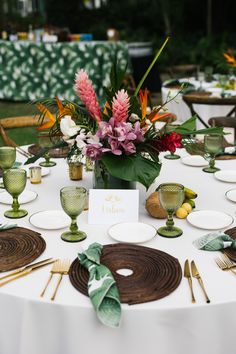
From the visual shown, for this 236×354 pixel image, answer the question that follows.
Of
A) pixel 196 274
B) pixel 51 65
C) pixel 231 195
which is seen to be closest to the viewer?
pixel 196 274

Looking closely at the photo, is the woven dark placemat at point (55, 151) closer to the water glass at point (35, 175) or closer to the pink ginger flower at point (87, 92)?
the water glass at point (35, 175)

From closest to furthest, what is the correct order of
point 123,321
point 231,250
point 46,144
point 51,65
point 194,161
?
1. point 123,321
2. point 231,250
3. point 46,144
4. point 194,161
5. point 51,65

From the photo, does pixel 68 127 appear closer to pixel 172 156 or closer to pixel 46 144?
pixel 46 144

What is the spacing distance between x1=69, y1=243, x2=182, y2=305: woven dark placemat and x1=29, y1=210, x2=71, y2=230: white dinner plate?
0.25m

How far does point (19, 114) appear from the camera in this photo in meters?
7.75

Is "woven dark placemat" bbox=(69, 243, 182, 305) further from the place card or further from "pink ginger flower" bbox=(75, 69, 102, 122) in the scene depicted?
"pink ginger flower" bbox=(75, 69, 102, 122)

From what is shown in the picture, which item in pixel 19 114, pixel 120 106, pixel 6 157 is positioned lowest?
pixel 19 114

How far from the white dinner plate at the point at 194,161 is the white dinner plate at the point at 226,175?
0.18 m

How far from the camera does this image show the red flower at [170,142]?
5.28 ft

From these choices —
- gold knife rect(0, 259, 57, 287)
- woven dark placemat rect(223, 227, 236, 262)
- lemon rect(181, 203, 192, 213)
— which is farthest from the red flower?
gold knife rect(0, 259, 57, 287)

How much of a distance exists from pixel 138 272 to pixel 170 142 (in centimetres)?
49

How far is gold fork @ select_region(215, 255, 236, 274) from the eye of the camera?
135 centimetres

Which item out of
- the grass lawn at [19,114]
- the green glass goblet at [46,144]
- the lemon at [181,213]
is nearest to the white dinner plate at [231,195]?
the lemon at [181,213]

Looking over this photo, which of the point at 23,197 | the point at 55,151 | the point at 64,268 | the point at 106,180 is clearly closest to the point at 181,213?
the point at 106,180
